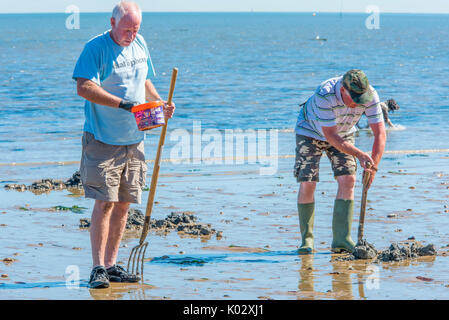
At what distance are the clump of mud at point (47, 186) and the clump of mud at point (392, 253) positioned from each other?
3.91 m

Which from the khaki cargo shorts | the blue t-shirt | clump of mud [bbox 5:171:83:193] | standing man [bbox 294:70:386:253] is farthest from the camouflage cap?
clump of mud [bbox 5:171:83:193]

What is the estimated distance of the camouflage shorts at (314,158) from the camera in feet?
19.1

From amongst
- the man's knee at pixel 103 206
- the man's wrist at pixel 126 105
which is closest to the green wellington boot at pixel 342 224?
the man's knee at pixel 103 206

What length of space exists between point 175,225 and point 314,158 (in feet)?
4.87

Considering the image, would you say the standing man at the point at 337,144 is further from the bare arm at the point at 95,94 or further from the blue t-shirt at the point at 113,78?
the bare arm at the point at 95,94

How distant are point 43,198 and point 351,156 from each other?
3632mm

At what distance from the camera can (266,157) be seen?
11.1 meters

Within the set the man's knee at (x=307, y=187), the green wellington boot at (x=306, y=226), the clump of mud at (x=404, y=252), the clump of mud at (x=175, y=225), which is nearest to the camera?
the clump of mud at (x=404, y=252)

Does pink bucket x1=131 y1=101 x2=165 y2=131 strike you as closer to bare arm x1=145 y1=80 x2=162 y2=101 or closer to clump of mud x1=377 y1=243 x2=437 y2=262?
bare arm x1=145 y1=80 x2=162 y2=101

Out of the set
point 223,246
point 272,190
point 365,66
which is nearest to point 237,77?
point 365,66

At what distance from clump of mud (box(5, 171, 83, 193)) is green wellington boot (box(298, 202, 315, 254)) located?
3360 millimetres

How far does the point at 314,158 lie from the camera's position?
590 centimetres

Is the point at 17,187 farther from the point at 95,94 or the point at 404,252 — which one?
the point at 404,252

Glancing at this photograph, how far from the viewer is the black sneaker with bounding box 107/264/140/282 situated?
4.82 meters
